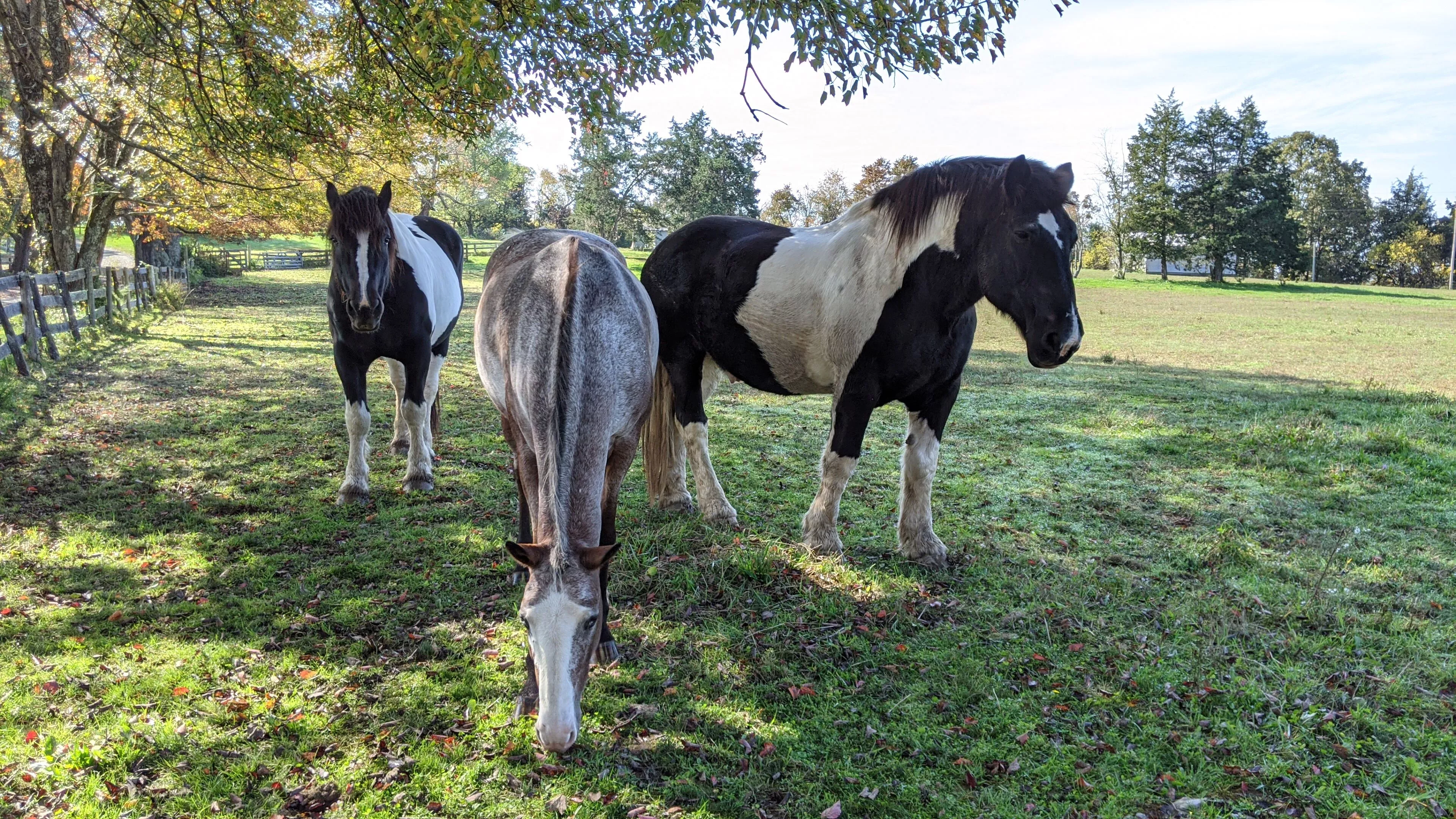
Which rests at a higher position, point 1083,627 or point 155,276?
point 155,276

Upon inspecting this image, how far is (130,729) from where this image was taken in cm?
301

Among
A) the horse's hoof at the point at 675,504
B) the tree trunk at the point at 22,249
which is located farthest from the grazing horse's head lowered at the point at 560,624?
the tree trunk at the point at 22,249

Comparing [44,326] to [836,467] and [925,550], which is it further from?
[925,550]

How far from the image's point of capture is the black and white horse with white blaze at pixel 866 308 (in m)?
4.04

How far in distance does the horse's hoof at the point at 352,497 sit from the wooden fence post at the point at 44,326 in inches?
349

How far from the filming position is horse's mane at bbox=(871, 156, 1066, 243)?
13.2ft

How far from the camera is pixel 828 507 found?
4.80 metres

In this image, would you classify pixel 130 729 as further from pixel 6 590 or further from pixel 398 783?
pixel 6 590

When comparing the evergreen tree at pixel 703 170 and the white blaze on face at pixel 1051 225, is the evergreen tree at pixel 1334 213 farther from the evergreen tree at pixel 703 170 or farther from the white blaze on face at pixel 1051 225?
the white blaze on face at pixel 1051 225

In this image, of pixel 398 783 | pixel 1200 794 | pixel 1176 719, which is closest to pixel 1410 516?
pixel 1176 719

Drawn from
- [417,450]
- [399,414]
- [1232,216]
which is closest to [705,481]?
[417,450]

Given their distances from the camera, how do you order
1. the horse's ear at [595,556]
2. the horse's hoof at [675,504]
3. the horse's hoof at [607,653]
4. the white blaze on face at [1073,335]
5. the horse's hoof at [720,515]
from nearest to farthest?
1. the horse's ear at [595,556]
2. the horse's hoof at [607,653]
3. the white blaze on face at [1073,335]
4. the horse's hoof at [720,515]
5. the horse's hoof at [675,504]

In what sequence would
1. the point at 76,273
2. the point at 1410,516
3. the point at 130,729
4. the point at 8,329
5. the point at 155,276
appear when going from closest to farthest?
1. the point at 130,729
2. the point at 1410,516
3. the point at 8,329
4. the point at 76,273
5. the point at 155,276

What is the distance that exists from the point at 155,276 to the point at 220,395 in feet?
50.4
